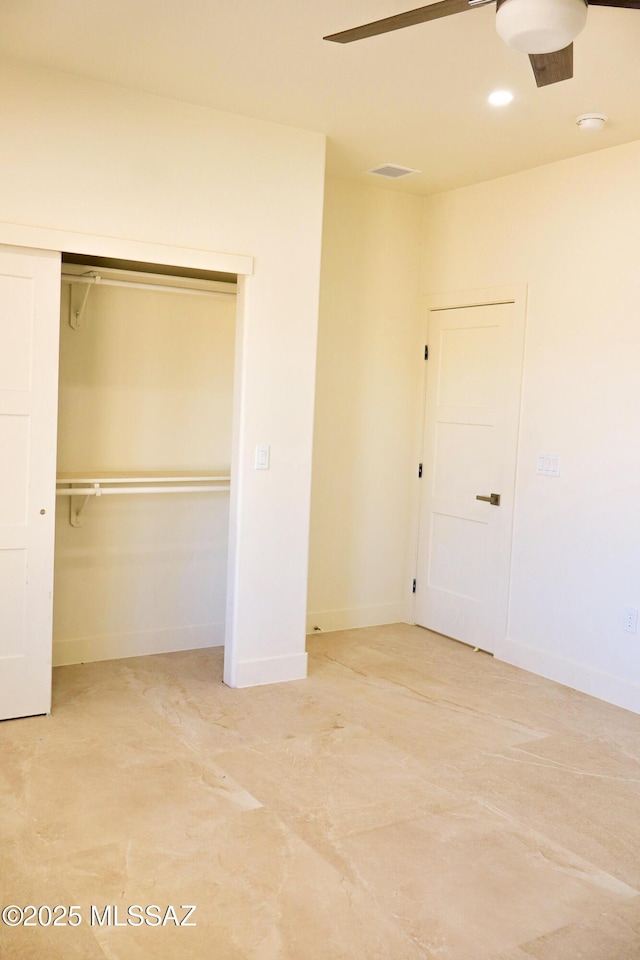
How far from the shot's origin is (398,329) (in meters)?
5.43

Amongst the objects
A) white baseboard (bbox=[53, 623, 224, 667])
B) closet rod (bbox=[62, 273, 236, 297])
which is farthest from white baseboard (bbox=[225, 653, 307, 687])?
closet rod (bbox=[62, 273, 236, 297])

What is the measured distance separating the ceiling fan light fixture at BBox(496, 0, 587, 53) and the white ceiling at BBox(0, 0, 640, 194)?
507 millimetres

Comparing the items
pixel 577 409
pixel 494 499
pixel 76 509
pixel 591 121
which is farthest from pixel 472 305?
pixel 76 509

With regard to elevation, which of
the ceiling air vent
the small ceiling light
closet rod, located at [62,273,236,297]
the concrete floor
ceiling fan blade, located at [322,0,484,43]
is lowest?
the concrete floor

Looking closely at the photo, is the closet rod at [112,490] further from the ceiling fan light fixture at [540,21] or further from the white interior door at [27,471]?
the ceiling fan light fixture at [540,21]

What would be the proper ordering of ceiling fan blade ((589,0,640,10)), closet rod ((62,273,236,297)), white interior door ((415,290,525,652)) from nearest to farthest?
ceiling fan blade ((589,0,640,10))
closet rod ((62,273,236,297))
white interior door ((415,290,525,652))

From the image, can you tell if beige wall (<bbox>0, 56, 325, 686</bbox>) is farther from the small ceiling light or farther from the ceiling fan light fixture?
the ceiling fan light fixture

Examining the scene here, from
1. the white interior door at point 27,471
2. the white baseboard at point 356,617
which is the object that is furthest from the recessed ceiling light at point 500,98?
the white baseboard at point 356,617

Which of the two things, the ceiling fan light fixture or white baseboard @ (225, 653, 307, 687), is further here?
white baseboard @ (225, 653, 307, 687)

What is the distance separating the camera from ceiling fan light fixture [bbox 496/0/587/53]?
2320 millimetres

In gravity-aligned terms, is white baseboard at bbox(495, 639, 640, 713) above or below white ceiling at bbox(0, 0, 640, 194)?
below

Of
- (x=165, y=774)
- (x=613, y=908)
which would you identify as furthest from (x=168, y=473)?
(x=613, y=908)

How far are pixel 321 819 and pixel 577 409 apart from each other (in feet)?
8.39

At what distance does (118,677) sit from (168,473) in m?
1.12
